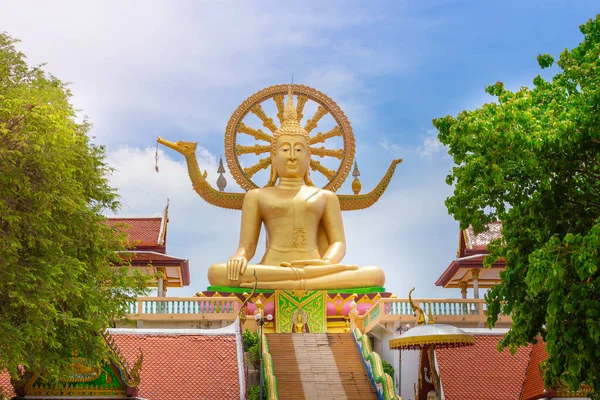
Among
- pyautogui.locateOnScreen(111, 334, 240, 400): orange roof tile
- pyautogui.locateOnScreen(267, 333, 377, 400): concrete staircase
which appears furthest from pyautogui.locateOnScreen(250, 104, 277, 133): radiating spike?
pyautogui.locateOnScreen(111, 334, 240, 400): orange roof tile

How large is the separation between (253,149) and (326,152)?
89.9 inches

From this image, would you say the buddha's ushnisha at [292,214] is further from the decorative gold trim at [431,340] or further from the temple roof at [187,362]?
the decorative gold trim at [431,340]

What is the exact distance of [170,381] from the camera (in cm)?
1980

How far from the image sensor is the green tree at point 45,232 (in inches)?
626

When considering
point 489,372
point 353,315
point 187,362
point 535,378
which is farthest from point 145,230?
point 535,378

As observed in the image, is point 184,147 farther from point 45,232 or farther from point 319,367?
point 45,232

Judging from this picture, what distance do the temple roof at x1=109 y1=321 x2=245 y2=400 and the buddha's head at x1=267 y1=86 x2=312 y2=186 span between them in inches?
342

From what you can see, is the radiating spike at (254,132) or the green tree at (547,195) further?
the radiating spike at (254,132)

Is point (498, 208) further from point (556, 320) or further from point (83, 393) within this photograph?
point (83, 393)

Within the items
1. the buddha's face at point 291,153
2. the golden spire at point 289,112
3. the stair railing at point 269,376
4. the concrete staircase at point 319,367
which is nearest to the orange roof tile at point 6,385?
the stair railing at point 269,376

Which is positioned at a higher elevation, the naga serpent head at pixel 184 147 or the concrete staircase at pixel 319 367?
the naga serpent head at pixel 184 147

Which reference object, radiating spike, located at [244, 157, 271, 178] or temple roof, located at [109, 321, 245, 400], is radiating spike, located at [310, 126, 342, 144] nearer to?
radiating spike, located at [244, 157, 271, 178]

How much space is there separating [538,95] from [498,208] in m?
1.96

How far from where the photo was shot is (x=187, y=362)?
67.1ft
